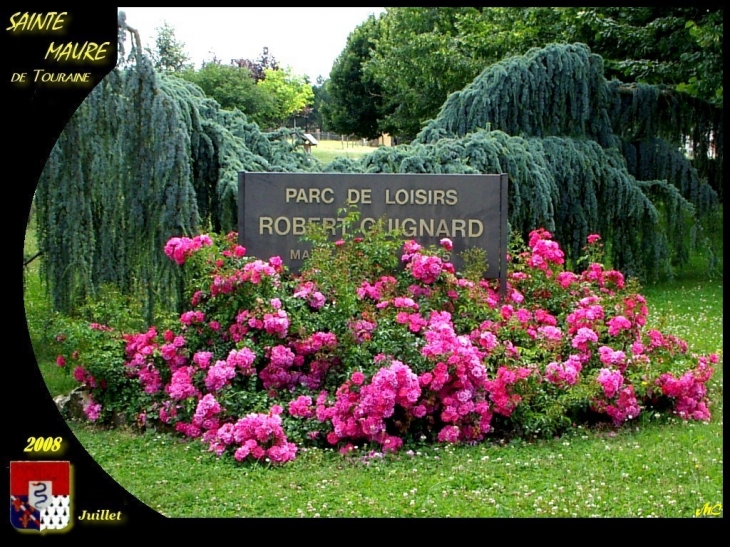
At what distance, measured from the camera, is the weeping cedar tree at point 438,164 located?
6480 millimetres

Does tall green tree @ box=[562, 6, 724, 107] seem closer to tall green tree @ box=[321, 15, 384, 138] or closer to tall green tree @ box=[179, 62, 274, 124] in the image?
tall green tree @ box=[179, 62, 274, 124]

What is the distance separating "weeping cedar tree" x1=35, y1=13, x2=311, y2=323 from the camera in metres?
6.34

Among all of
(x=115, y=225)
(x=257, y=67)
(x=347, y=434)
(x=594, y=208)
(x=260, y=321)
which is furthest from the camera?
(x=257, y=67)

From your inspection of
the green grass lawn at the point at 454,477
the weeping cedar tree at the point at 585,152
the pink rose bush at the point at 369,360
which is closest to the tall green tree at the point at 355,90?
the weeping cedar tree at the point at 585,152

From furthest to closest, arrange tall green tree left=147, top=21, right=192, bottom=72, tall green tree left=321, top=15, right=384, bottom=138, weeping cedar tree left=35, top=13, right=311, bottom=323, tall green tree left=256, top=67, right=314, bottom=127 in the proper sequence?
tall green tree left=321, top=15, right=384, bottom=138, tall green tree left=256, top=67, right=314, bottom=127, tall green tree left=147, top=21, right=192, bottom=72, weeping cedar tree left=35, top=13, right=311, bottom=323

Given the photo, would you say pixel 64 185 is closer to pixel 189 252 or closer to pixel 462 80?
pixel 189 252

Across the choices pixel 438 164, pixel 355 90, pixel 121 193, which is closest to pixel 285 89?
pixel 355 90

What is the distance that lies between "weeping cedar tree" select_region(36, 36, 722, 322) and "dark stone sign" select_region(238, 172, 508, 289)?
22.8 inches

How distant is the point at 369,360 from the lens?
5449mm

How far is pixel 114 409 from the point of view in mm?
5863

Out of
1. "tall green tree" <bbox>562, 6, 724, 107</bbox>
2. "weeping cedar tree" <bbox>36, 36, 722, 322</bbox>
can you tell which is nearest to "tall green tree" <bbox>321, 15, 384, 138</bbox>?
"tall green tree" <bbox>562, 6, 724, 107</bbox>

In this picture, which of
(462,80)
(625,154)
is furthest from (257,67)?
(625,154)

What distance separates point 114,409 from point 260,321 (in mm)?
1198

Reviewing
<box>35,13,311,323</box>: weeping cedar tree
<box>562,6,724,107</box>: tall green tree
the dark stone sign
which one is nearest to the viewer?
<box>35,13,311,323</box>: weeping cedar tree
